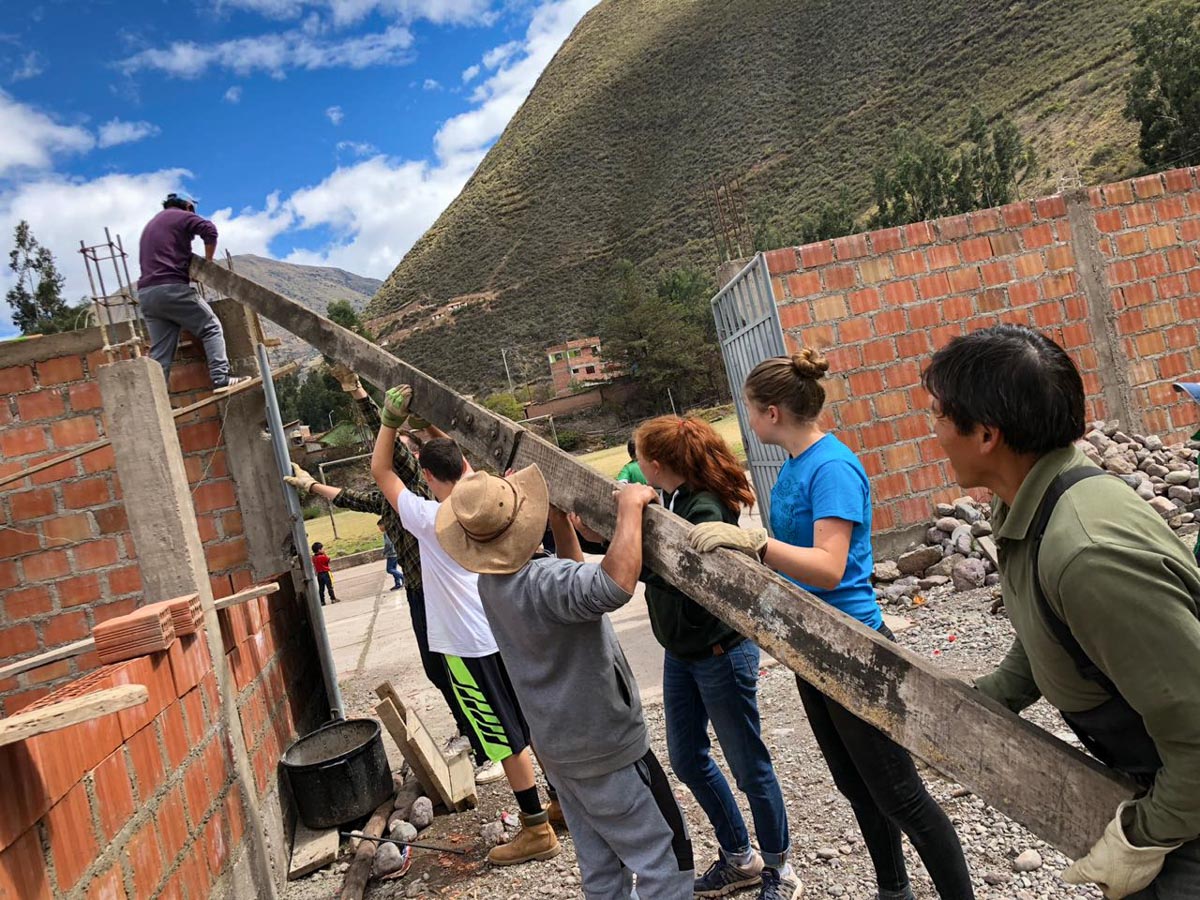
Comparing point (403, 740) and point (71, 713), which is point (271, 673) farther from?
point (71, 713)

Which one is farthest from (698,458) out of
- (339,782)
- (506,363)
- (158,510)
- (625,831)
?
(506,363)

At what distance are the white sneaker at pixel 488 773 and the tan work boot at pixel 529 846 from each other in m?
0.96

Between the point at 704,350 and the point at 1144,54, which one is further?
the point at 704,350

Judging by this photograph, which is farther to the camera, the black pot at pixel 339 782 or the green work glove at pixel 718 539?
the black pot at pixel 339 782

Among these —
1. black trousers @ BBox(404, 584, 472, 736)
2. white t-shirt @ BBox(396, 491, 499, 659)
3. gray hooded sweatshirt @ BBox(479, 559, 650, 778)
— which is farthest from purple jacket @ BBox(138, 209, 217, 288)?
gray hooded sweatshirt @ BBox(479, 559, 650, 778)

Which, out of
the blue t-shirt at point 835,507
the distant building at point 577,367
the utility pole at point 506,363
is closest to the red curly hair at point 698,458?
the blue t-shirt at point 835,507

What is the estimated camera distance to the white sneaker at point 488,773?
4648 mm

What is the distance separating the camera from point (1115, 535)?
1197mm

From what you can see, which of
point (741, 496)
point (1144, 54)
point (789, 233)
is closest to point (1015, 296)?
point (741, 496)

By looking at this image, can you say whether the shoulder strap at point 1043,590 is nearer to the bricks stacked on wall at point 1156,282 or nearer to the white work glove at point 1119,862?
the white work glove at point 1119,862

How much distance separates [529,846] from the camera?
3.65 meters

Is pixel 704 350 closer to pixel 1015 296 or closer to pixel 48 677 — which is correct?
pixel 1015 296

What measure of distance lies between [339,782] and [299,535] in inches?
59.4

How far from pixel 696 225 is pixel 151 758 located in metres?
79.0
